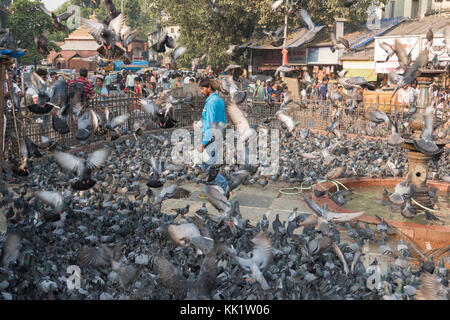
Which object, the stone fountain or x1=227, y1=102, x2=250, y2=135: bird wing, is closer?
x1=227, y1=102, x2=250, y2=135: bird wing

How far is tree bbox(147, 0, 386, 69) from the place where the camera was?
24188 millimetres

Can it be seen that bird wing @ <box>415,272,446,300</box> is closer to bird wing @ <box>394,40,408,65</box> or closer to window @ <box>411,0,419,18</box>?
bird wing @ <box>394,40,408,65</box>

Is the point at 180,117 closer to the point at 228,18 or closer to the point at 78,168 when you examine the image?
the point at 78,168

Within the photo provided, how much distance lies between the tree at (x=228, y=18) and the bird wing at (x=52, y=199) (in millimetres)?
20707

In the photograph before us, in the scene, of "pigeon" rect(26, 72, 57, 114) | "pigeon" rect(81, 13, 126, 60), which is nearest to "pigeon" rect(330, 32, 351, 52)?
"pigeon" rect(81, 13, 126, 60)

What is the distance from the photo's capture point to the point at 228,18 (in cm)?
2509

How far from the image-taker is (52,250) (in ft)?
14.5

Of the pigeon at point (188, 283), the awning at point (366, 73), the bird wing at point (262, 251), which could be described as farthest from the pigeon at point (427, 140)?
the awning at point (366, 73)

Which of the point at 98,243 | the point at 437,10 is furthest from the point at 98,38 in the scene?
the point at 437,10

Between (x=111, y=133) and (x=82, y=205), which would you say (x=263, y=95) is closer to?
(x=111, y=133)

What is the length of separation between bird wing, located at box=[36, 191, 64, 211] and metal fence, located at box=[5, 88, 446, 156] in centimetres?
349

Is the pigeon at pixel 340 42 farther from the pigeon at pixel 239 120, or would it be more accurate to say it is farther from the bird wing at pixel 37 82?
the bird wing at pixel 37 82

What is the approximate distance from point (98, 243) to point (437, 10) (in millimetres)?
25599

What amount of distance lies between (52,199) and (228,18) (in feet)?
71.9
